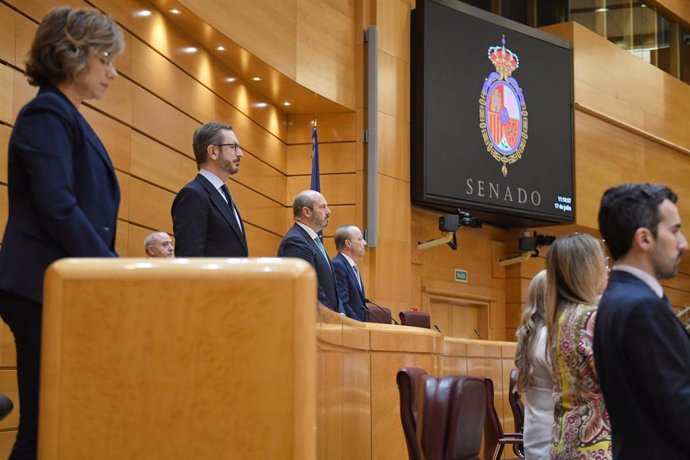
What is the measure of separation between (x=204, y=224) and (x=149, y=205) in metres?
3.31

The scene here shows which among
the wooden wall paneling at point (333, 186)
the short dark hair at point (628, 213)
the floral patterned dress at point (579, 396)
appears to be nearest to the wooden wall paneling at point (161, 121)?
the wooden wall paneling at point (333, 186)

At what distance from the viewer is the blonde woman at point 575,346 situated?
2.58m

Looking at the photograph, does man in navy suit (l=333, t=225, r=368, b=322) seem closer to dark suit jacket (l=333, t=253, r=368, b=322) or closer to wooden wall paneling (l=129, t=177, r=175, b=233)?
dark suit jacket (l=333, t=253, r=368, b=322)

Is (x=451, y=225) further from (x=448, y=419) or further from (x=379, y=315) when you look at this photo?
(x=448, y=419)

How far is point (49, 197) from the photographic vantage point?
6.82 feet

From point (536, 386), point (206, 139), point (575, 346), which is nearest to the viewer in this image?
point (575, 346)

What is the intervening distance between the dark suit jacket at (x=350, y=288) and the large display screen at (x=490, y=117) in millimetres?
3741

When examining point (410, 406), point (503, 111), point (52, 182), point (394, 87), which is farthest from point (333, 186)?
point (52, 182)

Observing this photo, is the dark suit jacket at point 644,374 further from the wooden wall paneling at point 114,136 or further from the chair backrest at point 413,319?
the chair backrest at point 413,319

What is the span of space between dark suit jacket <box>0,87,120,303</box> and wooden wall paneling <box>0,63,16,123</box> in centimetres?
290

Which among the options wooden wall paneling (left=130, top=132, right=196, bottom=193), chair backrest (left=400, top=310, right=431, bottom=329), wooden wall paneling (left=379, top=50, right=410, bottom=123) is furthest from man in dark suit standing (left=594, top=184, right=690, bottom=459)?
wooden wall paneling (left=379, top=50, right=410, bottom=123)

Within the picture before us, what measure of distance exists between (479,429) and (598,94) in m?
9.40

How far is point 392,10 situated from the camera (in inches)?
386

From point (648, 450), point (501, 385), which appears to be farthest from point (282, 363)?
point (501, 385)
